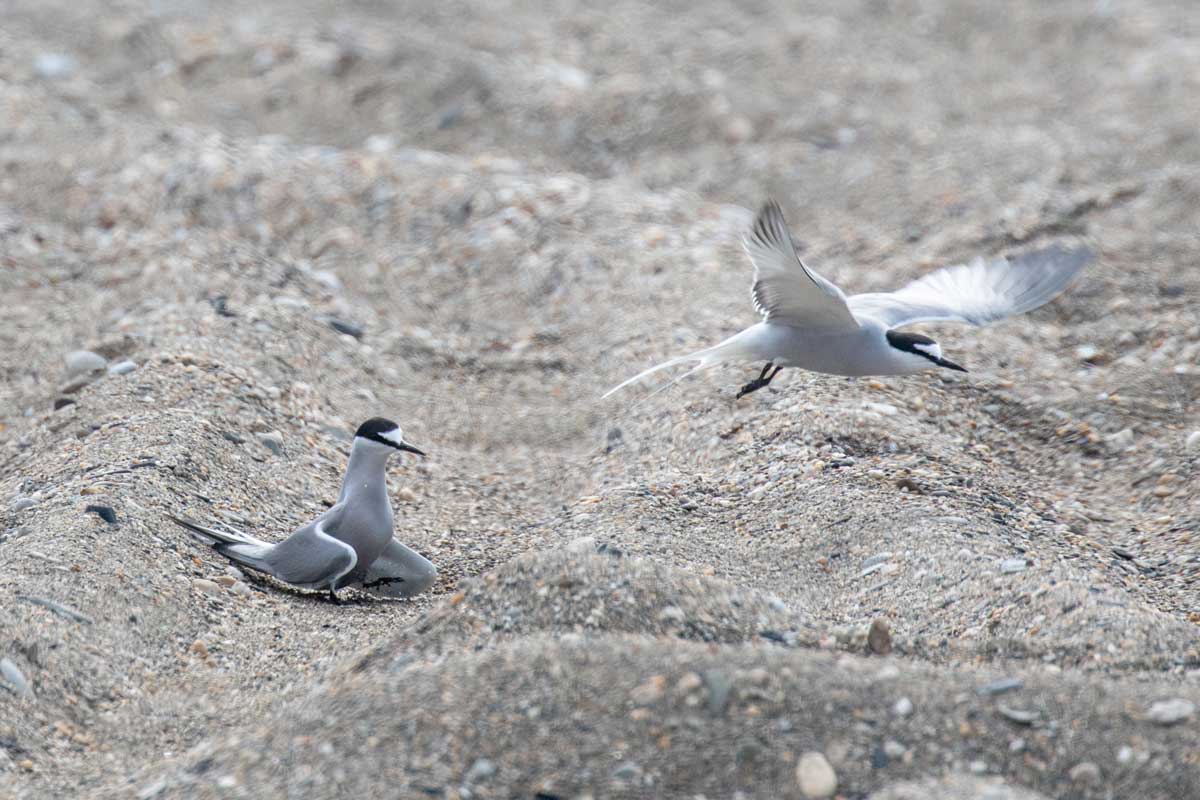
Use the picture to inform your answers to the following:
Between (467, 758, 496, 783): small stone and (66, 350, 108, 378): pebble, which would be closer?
(467, 758, 496, 783): small stone

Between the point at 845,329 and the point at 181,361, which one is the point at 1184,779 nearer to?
the point at 845,329

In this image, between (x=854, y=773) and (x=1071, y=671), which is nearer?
(x=854, y=773)

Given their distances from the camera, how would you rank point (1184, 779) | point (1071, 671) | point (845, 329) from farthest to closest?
point (845, 329), point (1071, 671), point (1184, 779)

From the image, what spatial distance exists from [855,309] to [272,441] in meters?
2.14

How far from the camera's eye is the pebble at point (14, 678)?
3.59 m

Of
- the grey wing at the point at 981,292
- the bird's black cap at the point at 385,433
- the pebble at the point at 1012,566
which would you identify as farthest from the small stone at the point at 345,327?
the pebble at the point at 1012,566

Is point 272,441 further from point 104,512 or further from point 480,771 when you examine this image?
point 480,771

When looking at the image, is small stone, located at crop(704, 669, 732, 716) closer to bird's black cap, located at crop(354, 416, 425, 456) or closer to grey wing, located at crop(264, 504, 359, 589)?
grey wing, located at crop(264, 504, 359, 589)

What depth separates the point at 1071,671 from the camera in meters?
3.64

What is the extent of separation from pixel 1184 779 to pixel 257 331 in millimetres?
4086

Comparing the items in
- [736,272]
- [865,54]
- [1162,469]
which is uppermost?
[865,54]

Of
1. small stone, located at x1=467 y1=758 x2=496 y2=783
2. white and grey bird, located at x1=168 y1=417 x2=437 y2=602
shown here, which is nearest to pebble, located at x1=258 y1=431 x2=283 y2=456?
white and grey bird, located at x1=168 y1=417 x2=437 y2=602

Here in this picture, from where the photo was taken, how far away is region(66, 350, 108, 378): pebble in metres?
5.75

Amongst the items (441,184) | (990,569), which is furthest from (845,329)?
(441,184)
